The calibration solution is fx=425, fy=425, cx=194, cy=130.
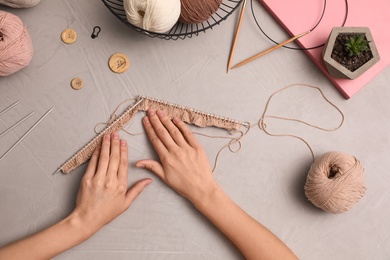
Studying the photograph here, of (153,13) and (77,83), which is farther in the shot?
(77,83)

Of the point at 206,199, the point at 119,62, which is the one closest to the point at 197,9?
the point at 119,62

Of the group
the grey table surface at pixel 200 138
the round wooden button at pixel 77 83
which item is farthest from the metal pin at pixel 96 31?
the round wooden button at pixel 77 83

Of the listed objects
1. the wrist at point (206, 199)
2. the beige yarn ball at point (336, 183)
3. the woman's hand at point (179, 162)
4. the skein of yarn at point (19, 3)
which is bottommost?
the beige yarn ball at point (336, 183)

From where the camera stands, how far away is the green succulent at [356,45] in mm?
1024

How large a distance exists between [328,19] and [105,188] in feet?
2.41

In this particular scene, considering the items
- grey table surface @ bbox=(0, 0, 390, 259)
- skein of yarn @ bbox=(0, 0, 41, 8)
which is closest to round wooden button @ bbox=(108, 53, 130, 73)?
grey table surface @ bbox=(0, 0, 390, 259)

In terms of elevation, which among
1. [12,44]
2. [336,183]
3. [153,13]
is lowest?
[336,183]

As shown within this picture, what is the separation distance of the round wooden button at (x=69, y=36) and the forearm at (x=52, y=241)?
45 centimetres

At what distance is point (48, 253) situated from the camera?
1.03 metres

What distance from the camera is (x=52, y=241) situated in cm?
104

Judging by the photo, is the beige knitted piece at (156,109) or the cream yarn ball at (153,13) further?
the beige knitted piece at (156,109)

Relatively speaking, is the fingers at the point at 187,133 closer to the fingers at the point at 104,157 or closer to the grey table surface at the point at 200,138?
the grey table surface at the point at 200,138

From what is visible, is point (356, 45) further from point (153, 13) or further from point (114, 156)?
point (114, 156)

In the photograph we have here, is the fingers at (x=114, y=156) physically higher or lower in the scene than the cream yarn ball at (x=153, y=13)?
lower
